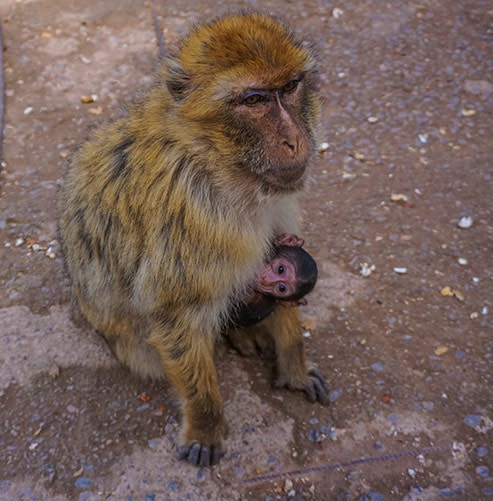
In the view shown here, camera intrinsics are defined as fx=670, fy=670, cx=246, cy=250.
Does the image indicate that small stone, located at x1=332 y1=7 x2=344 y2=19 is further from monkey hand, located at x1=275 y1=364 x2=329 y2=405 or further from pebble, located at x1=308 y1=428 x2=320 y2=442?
pebble, located at x1=308 y1=428 x2=320 y2=442

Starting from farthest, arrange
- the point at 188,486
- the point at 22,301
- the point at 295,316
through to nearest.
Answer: the point at 22,301 → the point at 295,316 → the point at 188,486

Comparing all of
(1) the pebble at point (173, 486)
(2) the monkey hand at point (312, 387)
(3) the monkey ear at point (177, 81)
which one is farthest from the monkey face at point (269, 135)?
(1) the pebble at point (173, 486)

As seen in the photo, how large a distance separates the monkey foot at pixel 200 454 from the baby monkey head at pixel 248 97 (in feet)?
3.63

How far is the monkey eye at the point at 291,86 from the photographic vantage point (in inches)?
88.1

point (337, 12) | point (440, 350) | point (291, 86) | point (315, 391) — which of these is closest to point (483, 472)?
point (440, 350)

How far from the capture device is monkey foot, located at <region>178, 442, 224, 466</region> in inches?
105

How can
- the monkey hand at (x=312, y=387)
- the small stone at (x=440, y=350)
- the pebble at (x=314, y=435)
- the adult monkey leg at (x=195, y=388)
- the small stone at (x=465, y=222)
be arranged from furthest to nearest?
the small stone at (x=465, y=222) → the small stone at (x=440, y=350) → the monkey hand at (x=312, y=387) → the pebble at (x=314, y=435) → the adult monkey leg at (x=195, y=388)

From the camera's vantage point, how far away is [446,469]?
2658mm

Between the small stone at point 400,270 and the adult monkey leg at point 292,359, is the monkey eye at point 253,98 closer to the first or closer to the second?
the adult monkey leg at point 292,359

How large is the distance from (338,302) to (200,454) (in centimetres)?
109

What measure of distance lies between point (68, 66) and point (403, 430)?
12.0ft

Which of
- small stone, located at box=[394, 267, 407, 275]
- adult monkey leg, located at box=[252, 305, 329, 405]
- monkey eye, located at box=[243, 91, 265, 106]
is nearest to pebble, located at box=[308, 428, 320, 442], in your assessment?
adult monkey leg, located at box=[252, 305, 329, 405]

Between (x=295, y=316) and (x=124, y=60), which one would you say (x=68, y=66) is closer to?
(x=124, y=60)

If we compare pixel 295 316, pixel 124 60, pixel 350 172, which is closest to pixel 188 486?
pixel 295 316
